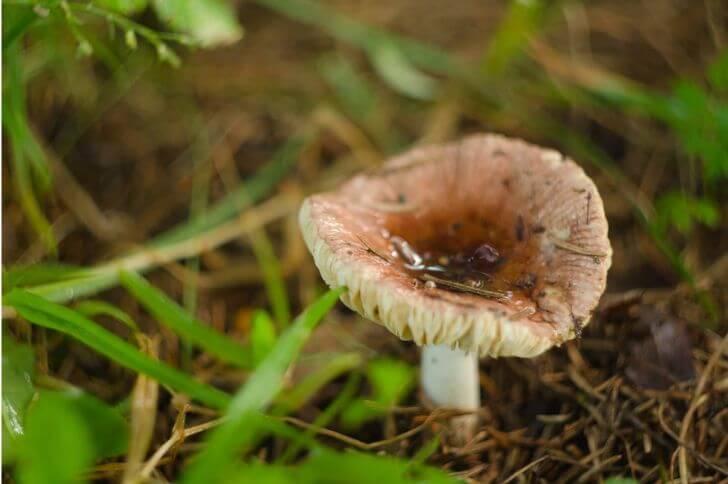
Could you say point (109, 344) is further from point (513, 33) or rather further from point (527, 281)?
point (513, 33)

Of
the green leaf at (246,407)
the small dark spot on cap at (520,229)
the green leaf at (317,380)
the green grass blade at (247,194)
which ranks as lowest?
the green leaf at (317,380)

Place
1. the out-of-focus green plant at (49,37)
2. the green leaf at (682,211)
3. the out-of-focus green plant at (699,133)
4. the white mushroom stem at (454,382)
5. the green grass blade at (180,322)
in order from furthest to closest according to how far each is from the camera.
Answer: the out-of-focus green plant at (699,133)
the green leaf at (682,211)
the white mushroom stem at (454,382)
the out-of-focus green plant at (49,37)
the green grass blade at (180,322)

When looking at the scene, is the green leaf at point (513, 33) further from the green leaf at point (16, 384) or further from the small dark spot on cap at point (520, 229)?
the green leaf at point (16, 384)

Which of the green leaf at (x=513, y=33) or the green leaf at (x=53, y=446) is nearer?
the green leaf at (x=53, y=446)

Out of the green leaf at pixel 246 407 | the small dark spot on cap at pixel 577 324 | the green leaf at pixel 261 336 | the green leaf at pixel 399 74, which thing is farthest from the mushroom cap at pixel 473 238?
the green leaf at pixel 399 74

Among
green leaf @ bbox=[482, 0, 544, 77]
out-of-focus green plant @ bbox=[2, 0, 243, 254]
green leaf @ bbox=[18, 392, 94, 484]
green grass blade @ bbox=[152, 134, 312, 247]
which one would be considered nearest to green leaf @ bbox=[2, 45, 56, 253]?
out-of-focus green plant @ bbox=[2, 0, 243, 254]
